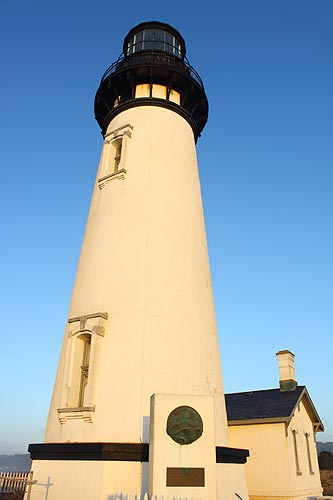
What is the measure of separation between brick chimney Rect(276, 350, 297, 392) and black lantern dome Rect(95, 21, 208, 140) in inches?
431

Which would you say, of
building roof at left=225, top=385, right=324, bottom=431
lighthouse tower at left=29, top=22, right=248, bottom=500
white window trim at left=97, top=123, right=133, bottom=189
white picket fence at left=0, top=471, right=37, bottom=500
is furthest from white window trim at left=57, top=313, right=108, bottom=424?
building roof at left=225, top=385, right=324, bottom=431

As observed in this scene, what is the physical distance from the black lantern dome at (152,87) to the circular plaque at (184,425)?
1037 cm

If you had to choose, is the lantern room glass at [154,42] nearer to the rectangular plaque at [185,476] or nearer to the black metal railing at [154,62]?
the black metal railing at [154,62]

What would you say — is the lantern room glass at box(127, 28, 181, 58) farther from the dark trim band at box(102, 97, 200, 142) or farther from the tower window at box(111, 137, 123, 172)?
the tower window at box(111, 137, 123, 172)

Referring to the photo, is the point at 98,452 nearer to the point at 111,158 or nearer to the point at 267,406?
the point at 111,158

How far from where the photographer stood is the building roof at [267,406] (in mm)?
17344

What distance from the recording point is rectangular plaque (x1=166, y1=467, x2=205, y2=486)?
7.54 meters

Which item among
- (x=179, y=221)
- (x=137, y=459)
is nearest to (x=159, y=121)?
(x=179, y=221)

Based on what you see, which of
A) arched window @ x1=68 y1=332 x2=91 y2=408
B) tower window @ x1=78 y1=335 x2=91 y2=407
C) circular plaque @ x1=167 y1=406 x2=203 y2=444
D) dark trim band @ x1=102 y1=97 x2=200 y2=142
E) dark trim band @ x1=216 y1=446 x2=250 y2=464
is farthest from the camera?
dark trim band @ x1=102 y1=97 x2=200 y2=142

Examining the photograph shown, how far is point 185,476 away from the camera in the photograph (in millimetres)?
7578

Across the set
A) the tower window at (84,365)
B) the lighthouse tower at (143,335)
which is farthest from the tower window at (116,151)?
the tower window at (84,365)

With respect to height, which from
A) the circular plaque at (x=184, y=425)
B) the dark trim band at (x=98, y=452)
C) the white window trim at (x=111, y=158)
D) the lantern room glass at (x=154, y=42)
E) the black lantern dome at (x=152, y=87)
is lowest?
the dark trim band at (x=98, y=452)

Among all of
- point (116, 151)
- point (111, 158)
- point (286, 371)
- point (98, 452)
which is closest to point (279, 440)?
point (286, 371)

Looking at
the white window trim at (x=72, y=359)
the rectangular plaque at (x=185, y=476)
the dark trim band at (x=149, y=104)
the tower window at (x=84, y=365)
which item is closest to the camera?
the rectangular plaque at (x=185, y=476)
